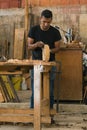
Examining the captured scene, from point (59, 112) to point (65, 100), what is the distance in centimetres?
44

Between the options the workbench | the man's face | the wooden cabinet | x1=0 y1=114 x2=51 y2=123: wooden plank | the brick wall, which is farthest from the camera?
the brick wall

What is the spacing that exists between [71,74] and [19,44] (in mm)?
2898

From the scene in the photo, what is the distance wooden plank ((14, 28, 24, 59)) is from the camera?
24.8 feet

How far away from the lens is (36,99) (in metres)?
3.25

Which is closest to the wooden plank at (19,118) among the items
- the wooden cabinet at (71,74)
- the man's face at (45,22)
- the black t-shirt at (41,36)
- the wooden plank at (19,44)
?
the black t-shirt at (41,36)

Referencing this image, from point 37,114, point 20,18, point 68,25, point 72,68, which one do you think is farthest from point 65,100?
point 20,18

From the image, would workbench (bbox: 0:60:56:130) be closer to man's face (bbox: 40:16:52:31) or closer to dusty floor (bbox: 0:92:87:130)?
dusty floor (bbox: 0:92:87:130)

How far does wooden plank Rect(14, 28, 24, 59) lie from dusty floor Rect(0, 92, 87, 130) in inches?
109

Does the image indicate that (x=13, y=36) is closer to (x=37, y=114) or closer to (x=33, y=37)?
(x=33, y=37)

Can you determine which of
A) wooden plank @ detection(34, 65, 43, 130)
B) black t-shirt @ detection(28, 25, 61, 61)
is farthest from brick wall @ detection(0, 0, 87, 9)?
wooden plank @ detection(34, 65, 43, 130)

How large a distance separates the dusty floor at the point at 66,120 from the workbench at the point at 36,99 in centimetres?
19

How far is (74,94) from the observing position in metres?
4.97

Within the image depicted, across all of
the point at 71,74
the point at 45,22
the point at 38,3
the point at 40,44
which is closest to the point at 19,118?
the point at 40,44

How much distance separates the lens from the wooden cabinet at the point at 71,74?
496cm
